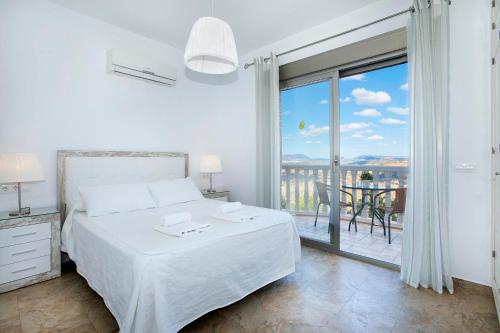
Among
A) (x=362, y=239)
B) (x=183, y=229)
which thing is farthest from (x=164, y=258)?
(x=362, y=239)

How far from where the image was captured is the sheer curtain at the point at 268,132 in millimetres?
3453

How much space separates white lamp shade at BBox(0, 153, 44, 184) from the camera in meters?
2.21

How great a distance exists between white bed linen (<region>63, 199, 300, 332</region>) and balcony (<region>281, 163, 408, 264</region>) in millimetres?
1198

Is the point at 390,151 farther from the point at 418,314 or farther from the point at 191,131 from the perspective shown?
the point at 191,131

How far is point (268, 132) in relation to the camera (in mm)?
3559

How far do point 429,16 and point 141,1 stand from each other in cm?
284

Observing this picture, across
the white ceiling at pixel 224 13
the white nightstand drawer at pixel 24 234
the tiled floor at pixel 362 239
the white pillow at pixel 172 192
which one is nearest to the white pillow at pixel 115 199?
the white pillow at pixel 172 192

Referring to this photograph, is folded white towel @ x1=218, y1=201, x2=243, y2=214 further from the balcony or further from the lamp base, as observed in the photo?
the lamp base

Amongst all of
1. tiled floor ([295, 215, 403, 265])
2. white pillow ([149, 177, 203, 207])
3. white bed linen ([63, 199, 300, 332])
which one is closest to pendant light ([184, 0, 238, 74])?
white bed linen ([63, 199, 300, 332])

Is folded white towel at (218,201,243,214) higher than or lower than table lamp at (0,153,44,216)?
lower

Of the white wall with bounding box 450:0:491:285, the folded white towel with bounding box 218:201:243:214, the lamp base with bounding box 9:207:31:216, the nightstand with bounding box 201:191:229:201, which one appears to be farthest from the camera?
the nightstand with bounding box 201:191:229:201

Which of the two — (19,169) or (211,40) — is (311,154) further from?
(19,169)

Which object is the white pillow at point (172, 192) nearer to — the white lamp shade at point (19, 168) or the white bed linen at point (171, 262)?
the white bed linen at point (171, 262)

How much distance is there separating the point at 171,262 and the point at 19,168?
1861mm
